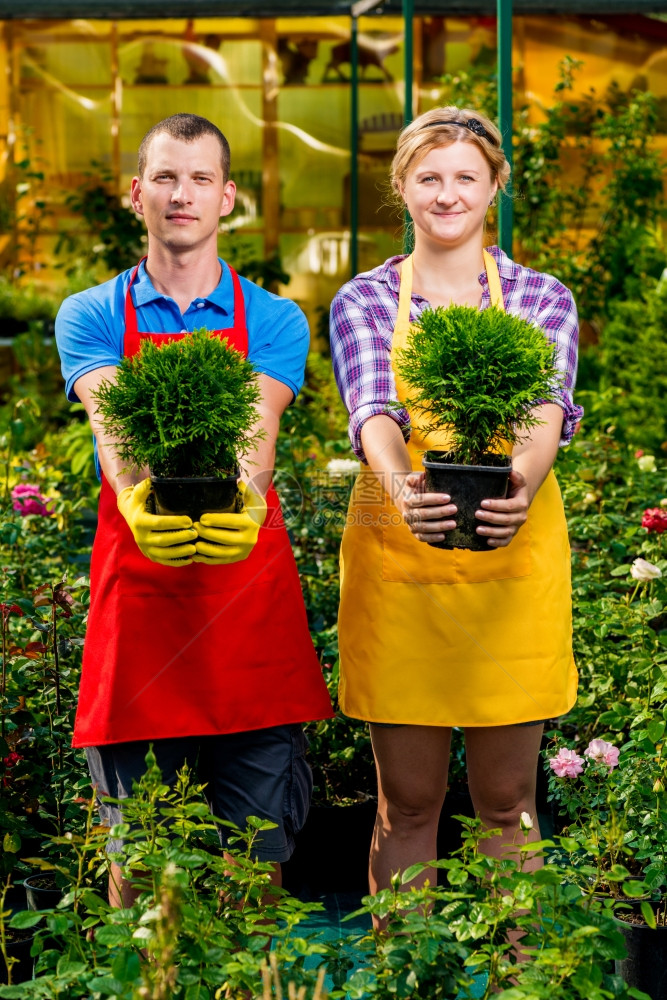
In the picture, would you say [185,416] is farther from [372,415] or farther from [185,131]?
[185,131]

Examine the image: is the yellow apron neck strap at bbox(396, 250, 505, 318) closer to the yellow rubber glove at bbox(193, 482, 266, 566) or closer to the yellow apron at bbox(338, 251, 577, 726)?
the yellow apron at bbox(338, 251, 577, 726)

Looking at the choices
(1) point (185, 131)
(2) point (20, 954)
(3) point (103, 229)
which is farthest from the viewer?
(3) point (103, 229)

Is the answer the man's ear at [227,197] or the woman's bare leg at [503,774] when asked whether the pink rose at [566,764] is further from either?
the man's ear at [227,197]

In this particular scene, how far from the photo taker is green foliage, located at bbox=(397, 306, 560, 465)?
166 cm

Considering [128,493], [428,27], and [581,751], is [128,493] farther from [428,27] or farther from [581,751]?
[428,27]

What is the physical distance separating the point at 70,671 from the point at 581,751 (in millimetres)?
1293

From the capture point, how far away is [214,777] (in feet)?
6.34

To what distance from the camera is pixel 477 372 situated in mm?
1645

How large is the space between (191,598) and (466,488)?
1.63 ft

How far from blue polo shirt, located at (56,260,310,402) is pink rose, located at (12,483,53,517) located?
4.59 feet

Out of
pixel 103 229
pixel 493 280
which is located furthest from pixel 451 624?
pixel 103 229

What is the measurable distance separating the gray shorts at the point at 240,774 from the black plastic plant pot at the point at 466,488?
0.47m

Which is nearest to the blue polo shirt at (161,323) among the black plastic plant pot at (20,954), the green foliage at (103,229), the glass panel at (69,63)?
the black plastic plant pot at (20,954)

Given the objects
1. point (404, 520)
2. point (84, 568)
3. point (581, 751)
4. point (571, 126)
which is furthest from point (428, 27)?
point (404, 520)
